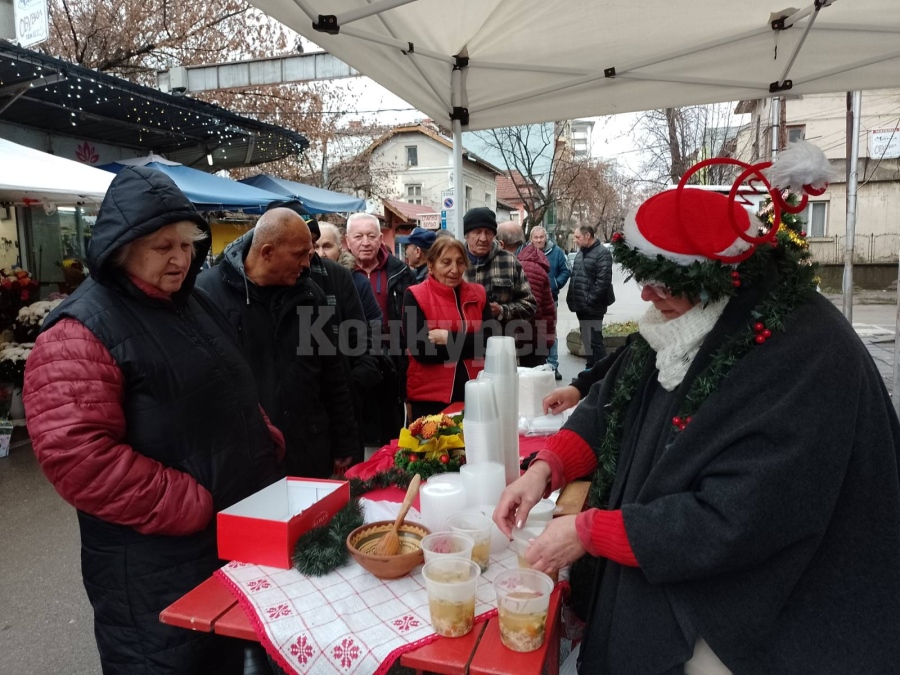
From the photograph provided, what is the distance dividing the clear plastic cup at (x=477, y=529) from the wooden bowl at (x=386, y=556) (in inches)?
3.7

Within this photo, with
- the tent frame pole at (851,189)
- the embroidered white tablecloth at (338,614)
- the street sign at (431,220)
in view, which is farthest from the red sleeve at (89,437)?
the street sign at (431,220)

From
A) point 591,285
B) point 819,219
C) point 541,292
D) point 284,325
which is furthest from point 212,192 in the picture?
point 819,219

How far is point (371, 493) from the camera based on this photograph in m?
1.98

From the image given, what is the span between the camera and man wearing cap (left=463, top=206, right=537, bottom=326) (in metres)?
4.40

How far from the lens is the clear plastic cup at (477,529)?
1440mm

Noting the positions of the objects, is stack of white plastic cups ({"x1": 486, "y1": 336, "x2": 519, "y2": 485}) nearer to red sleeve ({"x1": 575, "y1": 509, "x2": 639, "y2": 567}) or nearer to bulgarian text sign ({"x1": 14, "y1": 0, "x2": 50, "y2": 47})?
red sleeve ({"x1": 575, "y1": 509, "x2": 639, "y2": 567})

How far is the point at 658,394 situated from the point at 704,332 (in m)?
0.18

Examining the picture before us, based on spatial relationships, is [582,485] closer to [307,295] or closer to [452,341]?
[307,295]

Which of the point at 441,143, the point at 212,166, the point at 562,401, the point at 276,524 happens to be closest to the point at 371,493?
the point at 276,524

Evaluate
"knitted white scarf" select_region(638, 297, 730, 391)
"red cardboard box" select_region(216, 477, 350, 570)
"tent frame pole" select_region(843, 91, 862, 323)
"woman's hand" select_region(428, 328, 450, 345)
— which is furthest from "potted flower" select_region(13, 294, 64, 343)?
"tent frame pole" select_region(843, 91, 862, 323)

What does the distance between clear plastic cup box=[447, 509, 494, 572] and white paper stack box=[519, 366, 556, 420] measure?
123 cm

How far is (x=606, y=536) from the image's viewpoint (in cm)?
120

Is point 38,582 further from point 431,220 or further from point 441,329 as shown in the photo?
point 431,220

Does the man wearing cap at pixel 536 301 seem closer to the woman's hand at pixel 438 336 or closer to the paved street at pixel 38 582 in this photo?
the paved street at pixel 38 582
